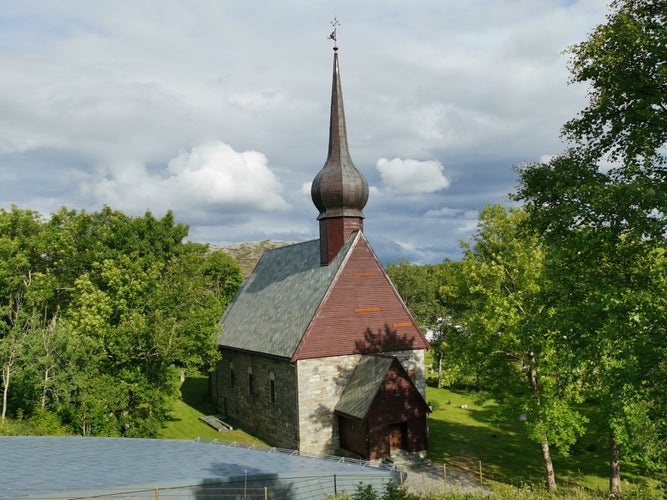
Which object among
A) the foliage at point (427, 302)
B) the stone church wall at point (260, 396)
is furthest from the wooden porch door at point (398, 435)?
the foliage at point (427, 302)

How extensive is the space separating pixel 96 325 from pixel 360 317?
1358 cm

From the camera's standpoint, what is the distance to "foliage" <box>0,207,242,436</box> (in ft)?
83.3

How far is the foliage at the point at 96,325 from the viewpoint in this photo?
999 inches

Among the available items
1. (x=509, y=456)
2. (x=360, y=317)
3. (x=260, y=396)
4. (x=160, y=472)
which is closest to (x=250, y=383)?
(x=260, y=396)

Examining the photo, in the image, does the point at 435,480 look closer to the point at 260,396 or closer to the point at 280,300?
the point at 260,396

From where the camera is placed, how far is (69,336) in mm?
25266

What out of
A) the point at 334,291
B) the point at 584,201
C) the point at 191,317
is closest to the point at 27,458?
the point at 191,317

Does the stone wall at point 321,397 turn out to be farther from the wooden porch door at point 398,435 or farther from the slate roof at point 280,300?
the wooden porch door at point 398,435

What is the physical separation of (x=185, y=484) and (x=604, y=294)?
40.6 ft

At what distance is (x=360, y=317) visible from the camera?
27.9 metres

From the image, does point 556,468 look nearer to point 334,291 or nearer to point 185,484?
point 334,291

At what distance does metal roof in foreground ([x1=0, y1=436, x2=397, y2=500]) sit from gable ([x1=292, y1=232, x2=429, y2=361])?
7487 millimetres

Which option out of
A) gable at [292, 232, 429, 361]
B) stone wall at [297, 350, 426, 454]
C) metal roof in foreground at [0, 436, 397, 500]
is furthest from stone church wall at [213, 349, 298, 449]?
metal roof in foreground at [0, 436, 397, 500]

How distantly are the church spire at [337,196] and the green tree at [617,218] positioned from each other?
48.3 feet
